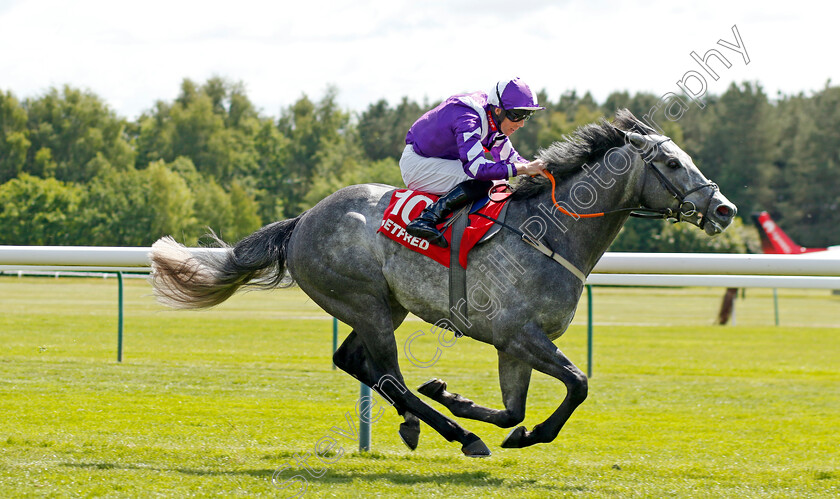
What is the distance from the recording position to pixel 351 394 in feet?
24.5

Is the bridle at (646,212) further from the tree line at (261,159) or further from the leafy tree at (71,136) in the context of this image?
the leafy tree at (71,136)

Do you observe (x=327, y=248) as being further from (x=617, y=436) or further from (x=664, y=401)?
(x=664, y=401)

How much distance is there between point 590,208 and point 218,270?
81.8 inches

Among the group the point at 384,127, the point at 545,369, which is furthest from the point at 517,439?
Result: the point at 384,127

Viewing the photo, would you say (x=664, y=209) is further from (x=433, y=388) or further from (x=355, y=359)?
(x=355, y=359)

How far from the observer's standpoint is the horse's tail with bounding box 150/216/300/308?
507cm

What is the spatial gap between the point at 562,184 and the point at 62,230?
4137 centimetres

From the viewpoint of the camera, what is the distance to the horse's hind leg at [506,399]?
442cm

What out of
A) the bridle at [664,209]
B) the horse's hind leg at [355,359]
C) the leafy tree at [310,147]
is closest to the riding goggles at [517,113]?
the bridle at [664,209]

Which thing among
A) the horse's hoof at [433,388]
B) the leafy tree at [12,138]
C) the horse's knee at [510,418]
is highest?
the leafy tree at [12,138]

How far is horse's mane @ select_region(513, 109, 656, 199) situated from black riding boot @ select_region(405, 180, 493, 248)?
22 centimetres

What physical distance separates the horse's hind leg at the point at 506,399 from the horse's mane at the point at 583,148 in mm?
845

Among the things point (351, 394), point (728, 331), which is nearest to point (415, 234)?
point (351, 394)

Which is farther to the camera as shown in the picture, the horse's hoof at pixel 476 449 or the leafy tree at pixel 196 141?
the leafy tree at pixel 196 141
